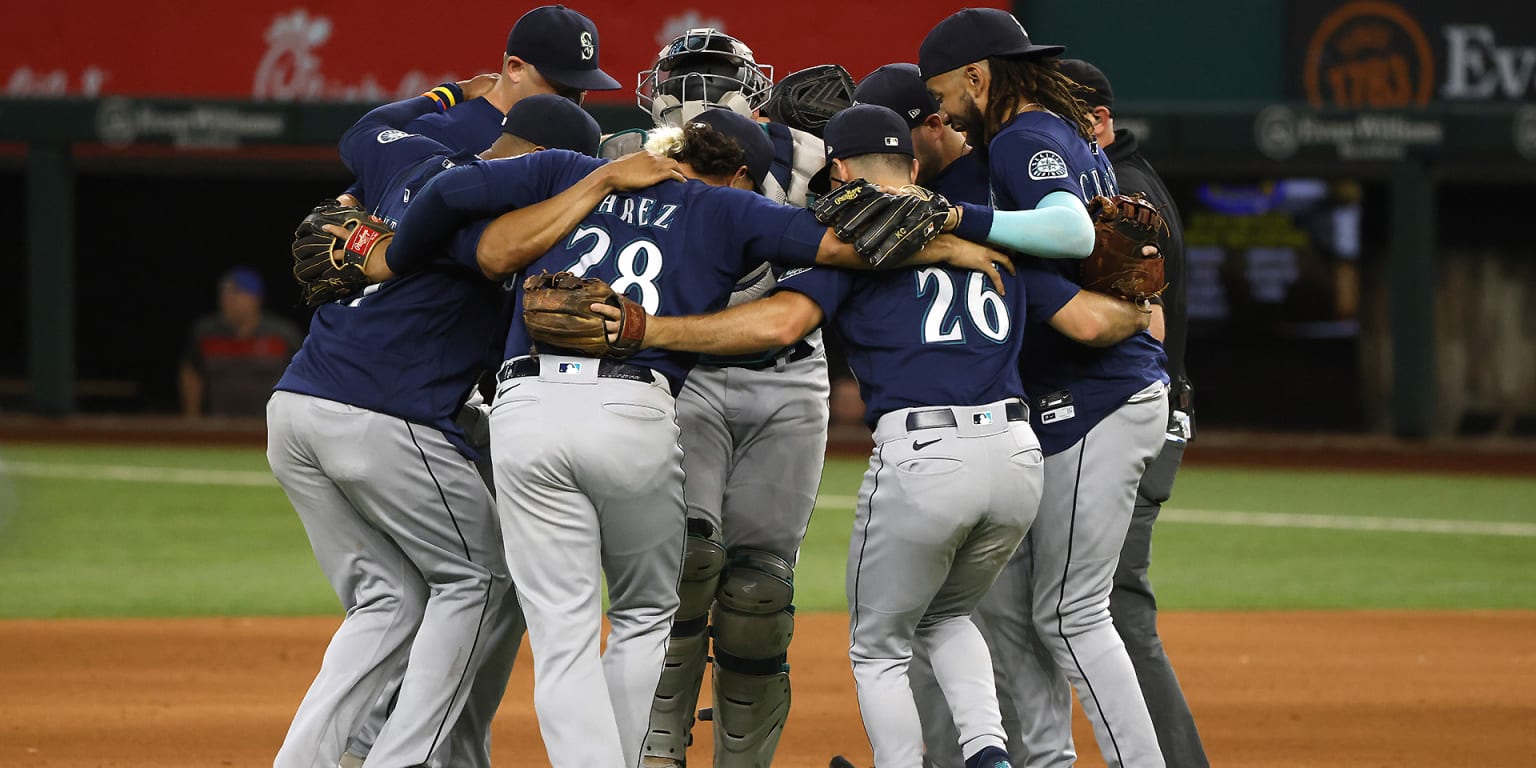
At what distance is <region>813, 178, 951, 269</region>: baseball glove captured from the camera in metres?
4.01

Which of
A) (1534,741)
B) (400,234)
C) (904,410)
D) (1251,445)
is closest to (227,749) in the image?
(400,234)

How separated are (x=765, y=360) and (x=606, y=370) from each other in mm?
921

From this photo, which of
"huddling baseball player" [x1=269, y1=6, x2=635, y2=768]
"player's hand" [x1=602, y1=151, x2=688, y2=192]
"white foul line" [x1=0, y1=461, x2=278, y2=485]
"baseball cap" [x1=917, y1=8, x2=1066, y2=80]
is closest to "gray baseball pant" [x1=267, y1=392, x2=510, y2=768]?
"huddling baseball player" [x1=269, y1=6, x2=635, y2=768]

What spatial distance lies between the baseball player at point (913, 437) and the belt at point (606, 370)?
10cm

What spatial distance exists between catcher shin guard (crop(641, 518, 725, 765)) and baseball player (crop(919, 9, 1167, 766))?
77 centimetres

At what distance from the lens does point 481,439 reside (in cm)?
485

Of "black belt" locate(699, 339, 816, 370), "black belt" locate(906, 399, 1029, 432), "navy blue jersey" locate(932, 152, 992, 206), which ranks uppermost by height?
"navy blue jersey" locate(932, 152, 992, 206)

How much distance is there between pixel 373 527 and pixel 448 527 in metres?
0.28

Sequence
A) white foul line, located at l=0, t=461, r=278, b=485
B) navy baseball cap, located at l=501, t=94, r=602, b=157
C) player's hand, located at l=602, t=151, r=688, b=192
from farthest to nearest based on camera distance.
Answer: white foul line, located at l=0, t=461, r=278, b=485 → navy baseball cap, located at l=501, t=94, r=602, b=157 → player's hand, located at l=602, t=151, r=688, b=192

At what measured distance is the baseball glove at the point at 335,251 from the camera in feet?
14.6

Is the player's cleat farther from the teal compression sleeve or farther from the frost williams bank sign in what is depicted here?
the frost williams bank sign

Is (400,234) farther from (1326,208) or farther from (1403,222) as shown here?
(1326,208)

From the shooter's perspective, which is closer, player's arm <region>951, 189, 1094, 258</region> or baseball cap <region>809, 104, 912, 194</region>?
player's arm <region>951, 189, 1094, 258</region>

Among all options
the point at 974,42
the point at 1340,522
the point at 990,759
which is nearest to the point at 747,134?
the point at 974,42
